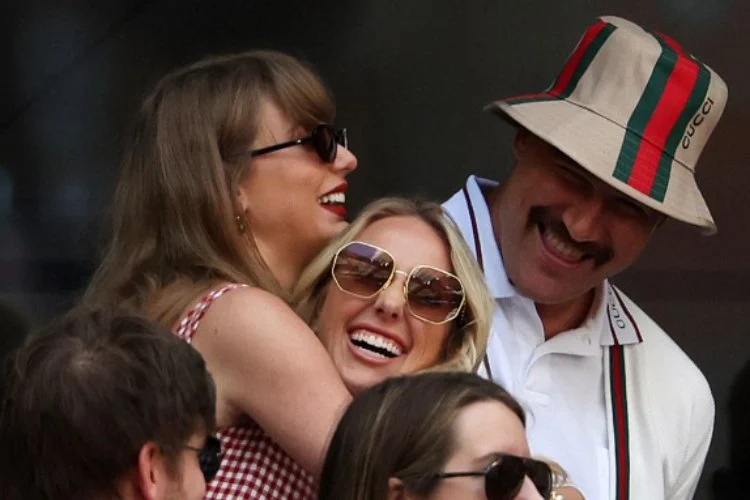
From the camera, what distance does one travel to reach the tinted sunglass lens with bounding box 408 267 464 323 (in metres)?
2.42

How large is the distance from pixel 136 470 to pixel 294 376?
462 millimetres

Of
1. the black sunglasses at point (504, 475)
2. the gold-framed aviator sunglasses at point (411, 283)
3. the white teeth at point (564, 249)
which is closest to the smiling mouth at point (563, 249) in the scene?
the white teeth at point (564, 249)

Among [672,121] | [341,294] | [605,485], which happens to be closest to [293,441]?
[341,294]

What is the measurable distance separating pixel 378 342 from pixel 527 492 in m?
0.56

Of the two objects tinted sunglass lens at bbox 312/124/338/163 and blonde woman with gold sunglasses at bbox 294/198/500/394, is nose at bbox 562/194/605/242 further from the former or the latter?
tinted sunglass lens at bbox 312/124/338/163

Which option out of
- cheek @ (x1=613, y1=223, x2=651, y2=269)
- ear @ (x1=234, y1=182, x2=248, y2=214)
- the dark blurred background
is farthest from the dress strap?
the dark blurred background

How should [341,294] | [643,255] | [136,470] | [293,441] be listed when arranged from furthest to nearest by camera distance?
[643,255] → [341,294] → [293,441] → [136,470]

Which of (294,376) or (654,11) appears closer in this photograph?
(294,376)

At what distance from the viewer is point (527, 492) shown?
6.29ft

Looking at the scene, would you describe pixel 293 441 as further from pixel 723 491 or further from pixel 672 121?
pixel 723 491

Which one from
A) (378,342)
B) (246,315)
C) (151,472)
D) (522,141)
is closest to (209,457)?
(151,472)

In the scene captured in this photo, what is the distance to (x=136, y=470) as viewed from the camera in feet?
5.93

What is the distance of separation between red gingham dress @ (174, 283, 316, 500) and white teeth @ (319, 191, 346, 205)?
Result: 0.34 meters

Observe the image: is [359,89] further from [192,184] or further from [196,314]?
[196,314]
